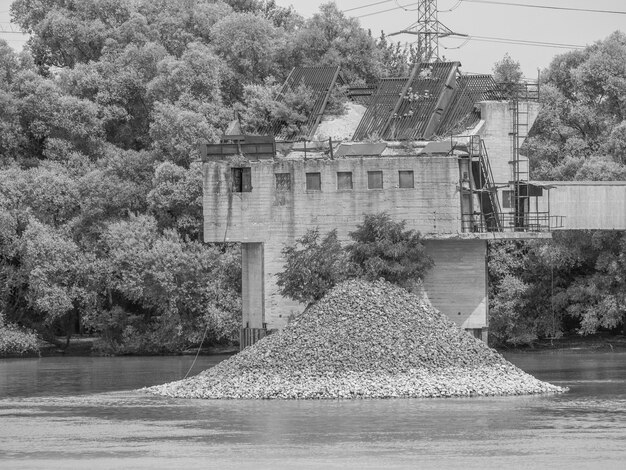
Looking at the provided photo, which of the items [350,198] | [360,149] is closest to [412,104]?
[360,149]

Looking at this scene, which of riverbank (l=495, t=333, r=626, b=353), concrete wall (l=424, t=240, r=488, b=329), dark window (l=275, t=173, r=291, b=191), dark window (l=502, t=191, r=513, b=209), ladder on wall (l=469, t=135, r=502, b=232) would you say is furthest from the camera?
riverbank (l=495, t=333, r=626, b=353)

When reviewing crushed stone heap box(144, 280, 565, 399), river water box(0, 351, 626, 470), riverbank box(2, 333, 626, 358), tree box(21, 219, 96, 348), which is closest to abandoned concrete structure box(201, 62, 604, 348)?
crushed stone heap box(144, 280, 565, 399)

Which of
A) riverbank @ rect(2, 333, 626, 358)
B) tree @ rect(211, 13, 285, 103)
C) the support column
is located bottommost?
riverbank @ rect(2, 333, 626, 358)

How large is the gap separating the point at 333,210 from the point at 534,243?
21.6 m

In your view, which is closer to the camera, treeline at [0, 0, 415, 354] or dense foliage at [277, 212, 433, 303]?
dense foliage at [277, 212, 433, 303]

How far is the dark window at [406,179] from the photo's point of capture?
201 feet

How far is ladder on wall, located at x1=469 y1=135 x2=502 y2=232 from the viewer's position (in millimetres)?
63812

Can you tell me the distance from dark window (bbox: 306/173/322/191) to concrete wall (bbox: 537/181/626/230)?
11.0 meters

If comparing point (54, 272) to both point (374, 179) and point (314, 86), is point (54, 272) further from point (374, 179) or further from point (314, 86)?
point (374, 179)

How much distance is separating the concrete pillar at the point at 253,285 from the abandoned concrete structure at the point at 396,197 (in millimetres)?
73

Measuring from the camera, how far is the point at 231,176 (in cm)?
6322

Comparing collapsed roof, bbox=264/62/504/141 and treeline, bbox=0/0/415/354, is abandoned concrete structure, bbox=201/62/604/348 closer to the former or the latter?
collapsed roof, bbox=264/62/504/141

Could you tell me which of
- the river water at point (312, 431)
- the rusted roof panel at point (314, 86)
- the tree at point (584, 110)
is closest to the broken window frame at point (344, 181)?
the river water at point (312, 431)

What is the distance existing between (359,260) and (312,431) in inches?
599
